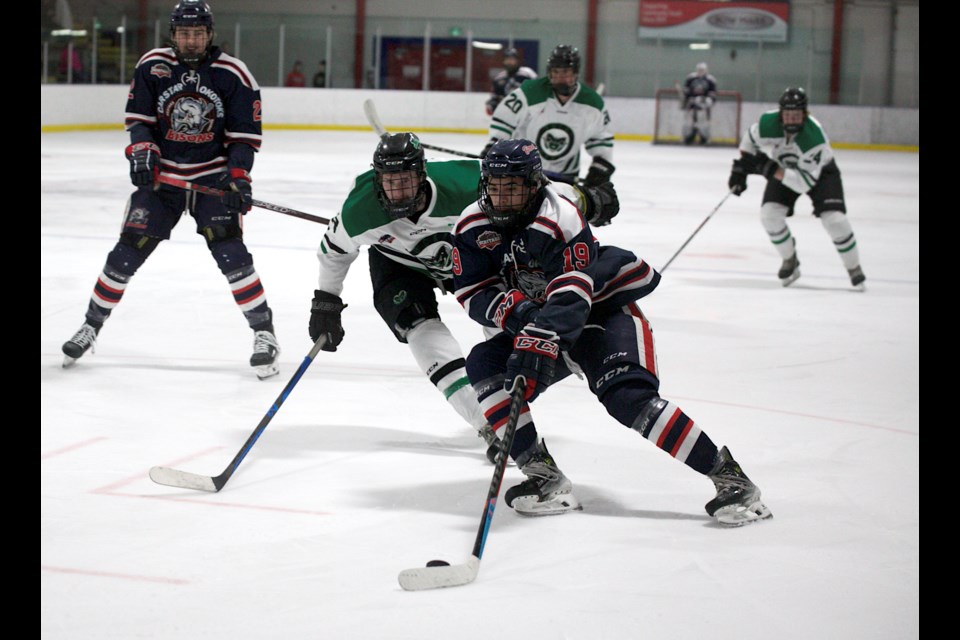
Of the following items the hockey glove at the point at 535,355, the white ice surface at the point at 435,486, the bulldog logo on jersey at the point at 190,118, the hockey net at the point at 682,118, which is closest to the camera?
the white ice surface at the point at 435,486

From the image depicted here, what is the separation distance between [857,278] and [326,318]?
3787 mm

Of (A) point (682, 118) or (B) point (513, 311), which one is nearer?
(B) point (513, 311)

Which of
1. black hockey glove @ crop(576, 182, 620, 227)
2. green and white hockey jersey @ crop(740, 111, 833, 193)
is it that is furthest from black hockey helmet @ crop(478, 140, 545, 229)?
green and white hockey jersey @ crop(740, 111, 833, 193)

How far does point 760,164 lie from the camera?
249 inches

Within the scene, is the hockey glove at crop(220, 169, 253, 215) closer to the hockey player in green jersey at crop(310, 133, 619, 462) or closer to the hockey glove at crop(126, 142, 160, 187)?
the hockey glove at crop(126, 142, 160, 187)

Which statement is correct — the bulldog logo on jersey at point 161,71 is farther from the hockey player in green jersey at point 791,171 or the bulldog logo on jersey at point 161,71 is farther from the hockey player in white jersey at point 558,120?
the hockey player in green jersey at point 791,171

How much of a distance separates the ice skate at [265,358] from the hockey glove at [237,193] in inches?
17.1

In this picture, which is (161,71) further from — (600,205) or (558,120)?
(558,120)

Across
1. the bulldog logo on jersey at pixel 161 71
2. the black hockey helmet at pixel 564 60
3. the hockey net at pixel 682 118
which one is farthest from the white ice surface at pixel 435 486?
the hockey net at pixel 682 118

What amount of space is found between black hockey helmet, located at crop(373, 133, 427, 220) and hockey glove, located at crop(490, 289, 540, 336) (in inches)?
15.8

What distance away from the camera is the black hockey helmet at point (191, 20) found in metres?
3.89

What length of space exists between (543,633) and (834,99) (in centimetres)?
1706

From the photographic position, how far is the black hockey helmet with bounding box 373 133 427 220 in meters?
2.77

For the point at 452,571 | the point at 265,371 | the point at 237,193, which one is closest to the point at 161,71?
the point at 237,193
